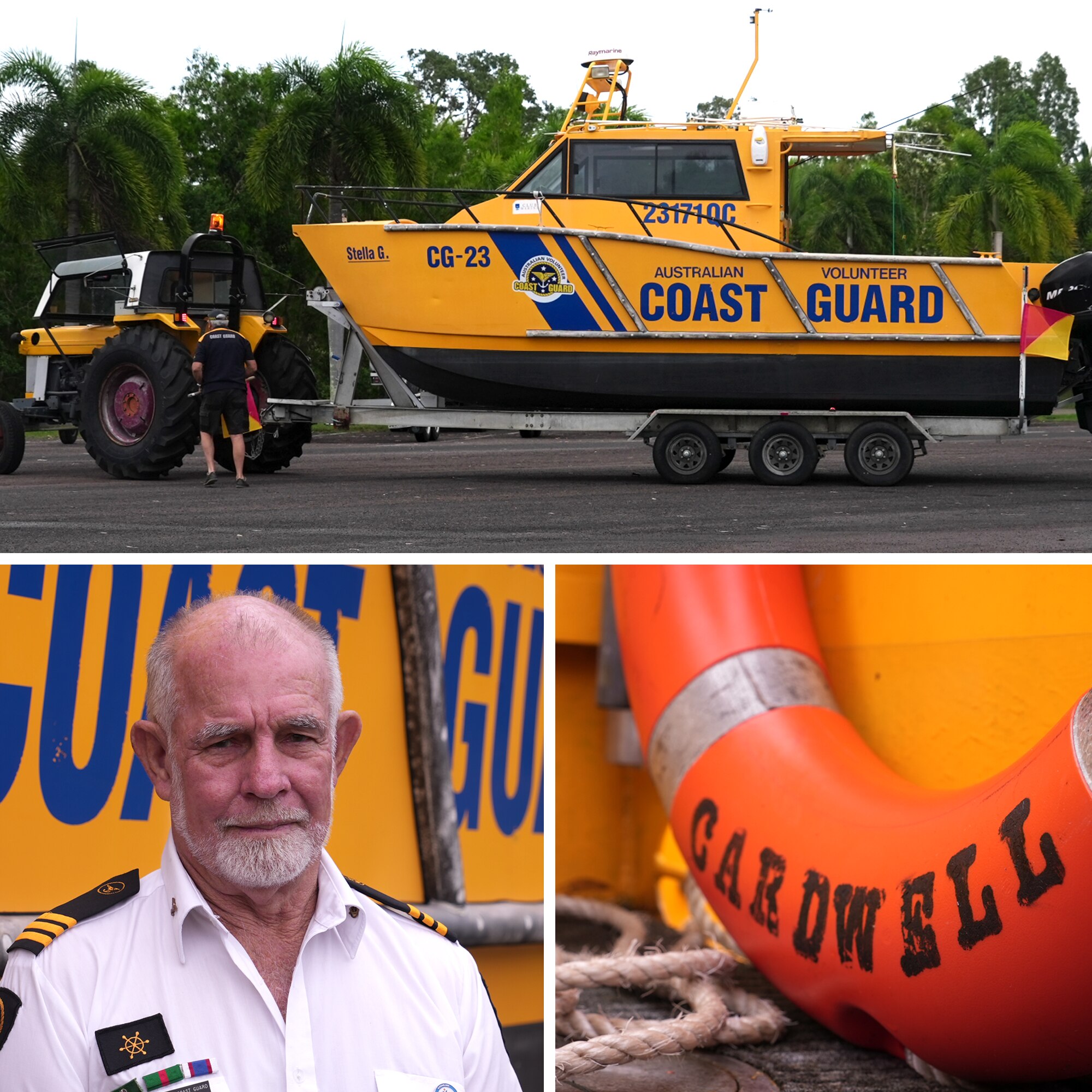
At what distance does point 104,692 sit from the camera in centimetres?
312

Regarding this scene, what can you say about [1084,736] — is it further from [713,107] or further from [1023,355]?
[713,107]

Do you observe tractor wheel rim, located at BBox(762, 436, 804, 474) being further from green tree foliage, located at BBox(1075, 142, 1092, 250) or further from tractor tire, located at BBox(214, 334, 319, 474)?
green tree foliage, located at BBox(1075, 142, 1092, 250)

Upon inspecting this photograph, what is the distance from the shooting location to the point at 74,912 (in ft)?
8.45

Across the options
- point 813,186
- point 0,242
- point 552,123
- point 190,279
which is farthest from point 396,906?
point 552,123

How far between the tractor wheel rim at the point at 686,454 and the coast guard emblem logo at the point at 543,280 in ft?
4.85

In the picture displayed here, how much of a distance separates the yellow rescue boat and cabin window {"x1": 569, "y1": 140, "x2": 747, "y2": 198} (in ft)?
0.99

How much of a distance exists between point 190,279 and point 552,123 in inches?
1260

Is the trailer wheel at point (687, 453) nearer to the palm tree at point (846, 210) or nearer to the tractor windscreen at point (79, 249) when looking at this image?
the tractor windscreen at point (79, 249)

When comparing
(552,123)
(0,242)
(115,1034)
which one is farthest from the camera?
(552,123)

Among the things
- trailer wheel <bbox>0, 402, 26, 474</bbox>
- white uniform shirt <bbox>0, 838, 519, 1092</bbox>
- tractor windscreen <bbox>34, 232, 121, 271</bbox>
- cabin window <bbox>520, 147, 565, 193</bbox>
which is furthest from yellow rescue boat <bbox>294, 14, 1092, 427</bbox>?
white uniform shirt <bbox>0, 838, 519, 1092</bbox>

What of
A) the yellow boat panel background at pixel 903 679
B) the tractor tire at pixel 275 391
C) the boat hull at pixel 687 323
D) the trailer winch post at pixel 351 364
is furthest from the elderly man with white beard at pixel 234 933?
the tractor tire at pixel 275 391

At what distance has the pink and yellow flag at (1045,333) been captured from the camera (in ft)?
36.1

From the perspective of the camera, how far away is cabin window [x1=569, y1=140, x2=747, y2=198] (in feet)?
41.8

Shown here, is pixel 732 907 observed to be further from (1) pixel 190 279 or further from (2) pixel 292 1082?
(1) pixel 190 279
